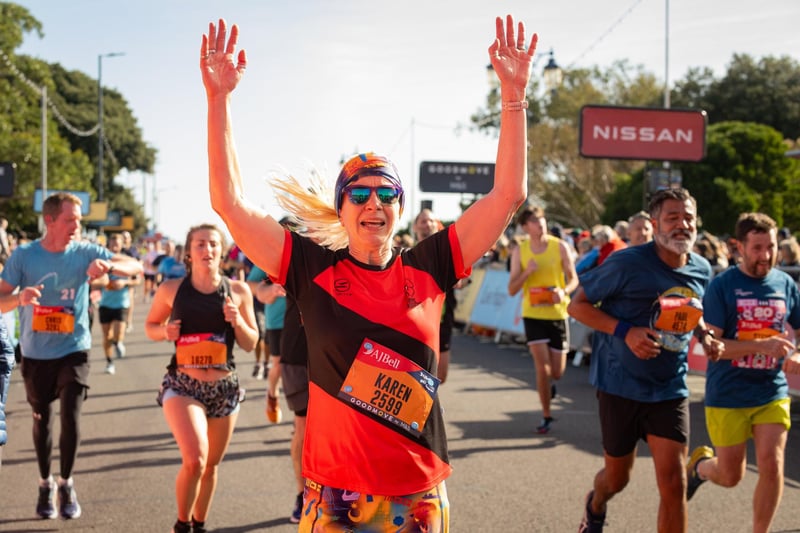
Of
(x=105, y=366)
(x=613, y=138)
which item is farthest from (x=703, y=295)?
(x=613, y=138)

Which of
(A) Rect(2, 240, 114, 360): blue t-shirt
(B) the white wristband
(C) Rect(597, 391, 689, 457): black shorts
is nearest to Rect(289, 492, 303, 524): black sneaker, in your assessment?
(A) Rect(2, 240, 114, 360): blue t-shirt

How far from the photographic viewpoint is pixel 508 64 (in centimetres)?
319

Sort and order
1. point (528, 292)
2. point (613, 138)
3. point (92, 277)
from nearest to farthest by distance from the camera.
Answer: point (92, 277) < point (528, 292) < point (613, 138)

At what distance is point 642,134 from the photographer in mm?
17672

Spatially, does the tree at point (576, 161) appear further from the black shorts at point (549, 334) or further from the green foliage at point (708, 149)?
the black shorts at point (549, 334)

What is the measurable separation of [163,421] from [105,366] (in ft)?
17.9

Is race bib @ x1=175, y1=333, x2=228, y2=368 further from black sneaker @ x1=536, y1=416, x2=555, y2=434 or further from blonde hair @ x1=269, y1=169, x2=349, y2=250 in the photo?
black sneaker @ x1=536, y1=416, x2=555, y2=434

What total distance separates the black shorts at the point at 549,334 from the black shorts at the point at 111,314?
760 cm

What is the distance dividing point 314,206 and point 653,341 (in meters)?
2.26

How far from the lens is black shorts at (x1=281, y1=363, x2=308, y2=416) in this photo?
6.30 m

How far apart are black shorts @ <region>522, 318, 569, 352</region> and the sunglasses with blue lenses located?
636cm

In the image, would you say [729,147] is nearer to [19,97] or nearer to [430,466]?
[19,97]

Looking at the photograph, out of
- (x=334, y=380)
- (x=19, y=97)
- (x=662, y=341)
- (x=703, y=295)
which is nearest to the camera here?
(x=334, y=380)

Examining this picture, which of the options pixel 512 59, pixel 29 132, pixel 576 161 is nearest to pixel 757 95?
pixel 576 161
